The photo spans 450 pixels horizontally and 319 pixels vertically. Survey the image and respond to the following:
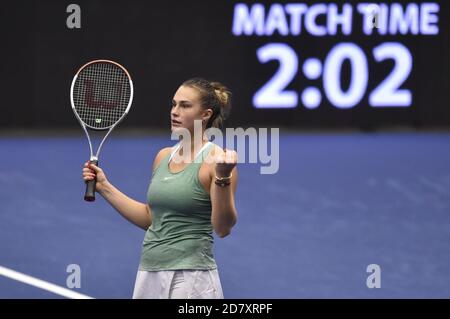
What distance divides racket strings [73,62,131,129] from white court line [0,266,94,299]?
1.78 meters

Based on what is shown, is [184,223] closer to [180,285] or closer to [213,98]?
[180,285]

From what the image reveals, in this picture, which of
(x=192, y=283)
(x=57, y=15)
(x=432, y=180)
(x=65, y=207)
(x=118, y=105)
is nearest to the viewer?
(x=192, y=283)

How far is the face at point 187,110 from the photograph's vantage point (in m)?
4.95

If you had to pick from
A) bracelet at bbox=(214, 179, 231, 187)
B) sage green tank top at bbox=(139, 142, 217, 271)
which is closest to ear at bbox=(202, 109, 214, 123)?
sage green tank top at bbox=(139, 142, 217, 271)

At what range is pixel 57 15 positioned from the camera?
11141 mm

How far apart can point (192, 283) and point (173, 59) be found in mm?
6582

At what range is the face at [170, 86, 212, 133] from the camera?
4949 mm

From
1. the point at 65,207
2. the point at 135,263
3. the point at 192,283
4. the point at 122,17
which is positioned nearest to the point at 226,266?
the point at 135,263

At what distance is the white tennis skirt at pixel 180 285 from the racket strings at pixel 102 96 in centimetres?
112

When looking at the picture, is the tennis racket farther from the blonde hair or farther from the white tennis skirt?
the white tennis skirt

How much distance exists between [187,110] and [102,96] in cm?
101

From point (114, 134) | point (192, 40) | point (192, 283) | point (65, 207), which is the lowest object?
point (192, 283)

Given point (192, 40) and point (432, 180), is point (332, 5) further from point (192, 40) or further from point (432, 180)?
point (432, 180)

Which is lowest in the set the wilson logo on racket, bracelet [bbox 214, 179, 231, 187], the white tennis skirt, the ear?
the white tennis skirt
